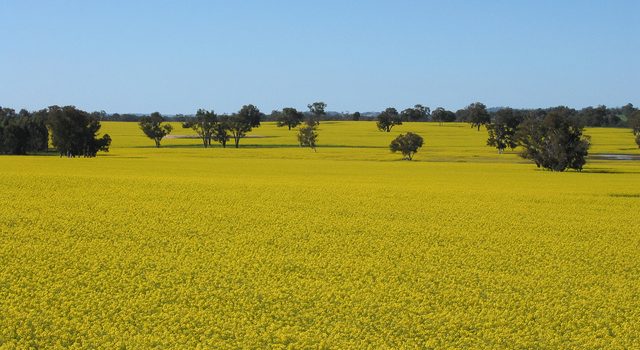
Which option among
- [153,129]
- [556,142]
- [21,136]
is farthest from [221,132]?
[556,142]

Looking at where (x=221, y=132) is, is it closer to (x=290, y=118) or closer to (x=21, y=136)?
(x=21, y=136)

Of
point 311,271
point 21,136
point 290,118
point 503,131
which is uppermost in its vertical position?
point 290,118

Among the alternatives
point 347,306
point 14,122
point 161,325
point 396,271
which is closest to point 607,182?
point 396,271

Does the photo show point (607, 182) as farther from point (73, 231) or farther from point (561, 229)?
point (73, 231)

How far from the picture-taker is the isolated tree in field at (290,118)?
173 meters

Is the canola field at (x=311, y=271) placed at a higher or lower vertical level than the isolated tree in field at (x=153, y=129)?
lower

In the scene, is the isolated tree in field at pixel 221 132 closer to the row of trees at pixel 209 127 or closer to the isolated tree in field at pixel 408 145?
the row of trees at pixel 209 127

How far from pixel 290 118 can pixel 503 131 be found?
82717mm

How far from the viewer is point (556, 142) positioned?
58344mm

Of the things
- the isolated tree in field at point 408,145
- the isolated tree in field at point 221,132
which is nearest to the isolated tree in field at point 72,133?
the isolated tree in field at point 221,132

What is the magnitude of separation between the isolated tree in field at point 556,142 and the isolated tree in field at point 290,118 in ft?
368

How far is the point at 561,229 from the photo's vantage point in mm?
22547

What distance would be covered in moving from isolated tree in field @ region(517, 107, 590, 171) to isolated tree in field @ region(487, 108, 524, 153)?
31.5 metres

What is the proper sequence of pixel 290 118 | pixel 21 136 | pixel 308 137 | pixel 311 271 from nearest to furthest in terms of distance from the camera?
pixel 311 271, pixel 21 136, pixel 308 137, pixel 290 118
